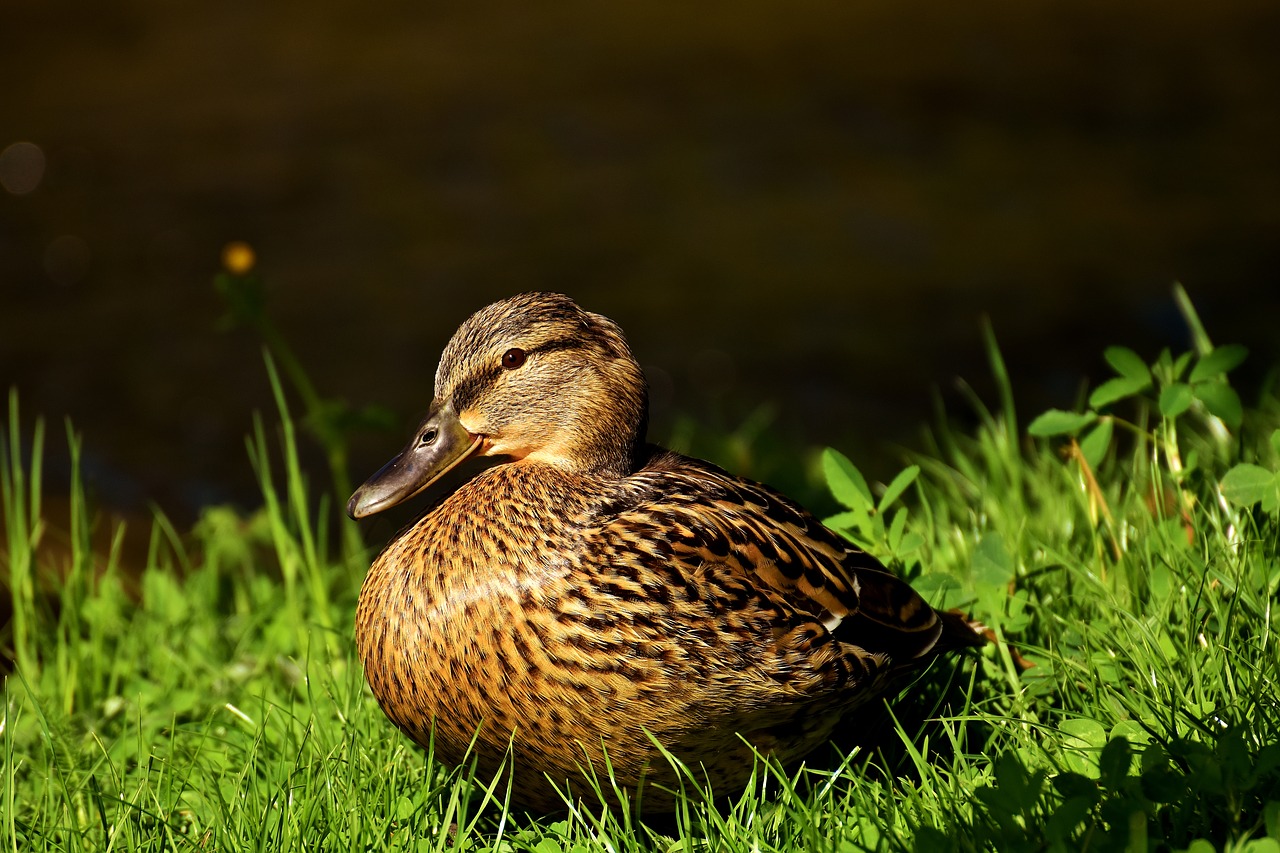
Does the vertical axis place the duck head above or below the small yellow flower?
below

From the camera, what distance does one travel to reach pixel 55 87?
9875 millimetres

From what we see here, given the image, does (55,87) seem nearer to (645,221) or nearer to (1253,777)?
(645,221)

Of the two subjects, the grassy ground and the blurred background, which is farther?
the blurred background

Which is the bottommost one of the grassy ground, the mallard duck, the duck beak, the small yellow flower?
the grassy ground

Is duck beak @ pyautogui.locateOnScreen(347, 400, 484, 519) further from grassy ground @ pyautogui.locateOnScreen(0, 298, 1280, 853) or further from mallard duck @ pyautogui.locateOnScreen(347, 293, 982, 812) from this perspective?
grassy ground @ pyautogui.locateOnScreen(0, 298, 1280, 853)

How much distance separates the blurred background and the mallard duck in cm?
364

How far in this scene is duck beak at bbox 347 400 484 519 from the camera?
3105mm

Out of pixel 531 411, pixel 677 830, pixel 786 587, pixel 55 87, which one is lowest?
pixel 677 830

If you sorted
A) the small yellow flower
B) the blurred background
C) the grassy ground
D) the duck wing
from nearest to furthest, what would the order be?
the grassy ground, the duck wing, the small yellow flower, the blurred background

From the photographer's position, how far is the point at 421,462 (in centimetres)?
314

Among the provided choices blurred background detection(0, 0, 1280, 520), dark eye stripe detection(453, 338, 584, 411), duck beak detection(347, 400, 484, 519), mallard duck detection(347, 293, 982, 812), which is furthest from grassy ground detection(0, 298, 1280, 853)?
blurred background detection(0, 0, 1280, 520)

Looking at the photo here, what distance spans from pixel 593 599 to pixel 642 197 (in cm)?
659

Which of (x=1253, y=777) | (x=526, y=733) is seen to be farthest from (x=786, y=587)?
(x=1253, y=777)

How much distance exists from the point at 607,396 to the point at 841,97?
7.28 m
